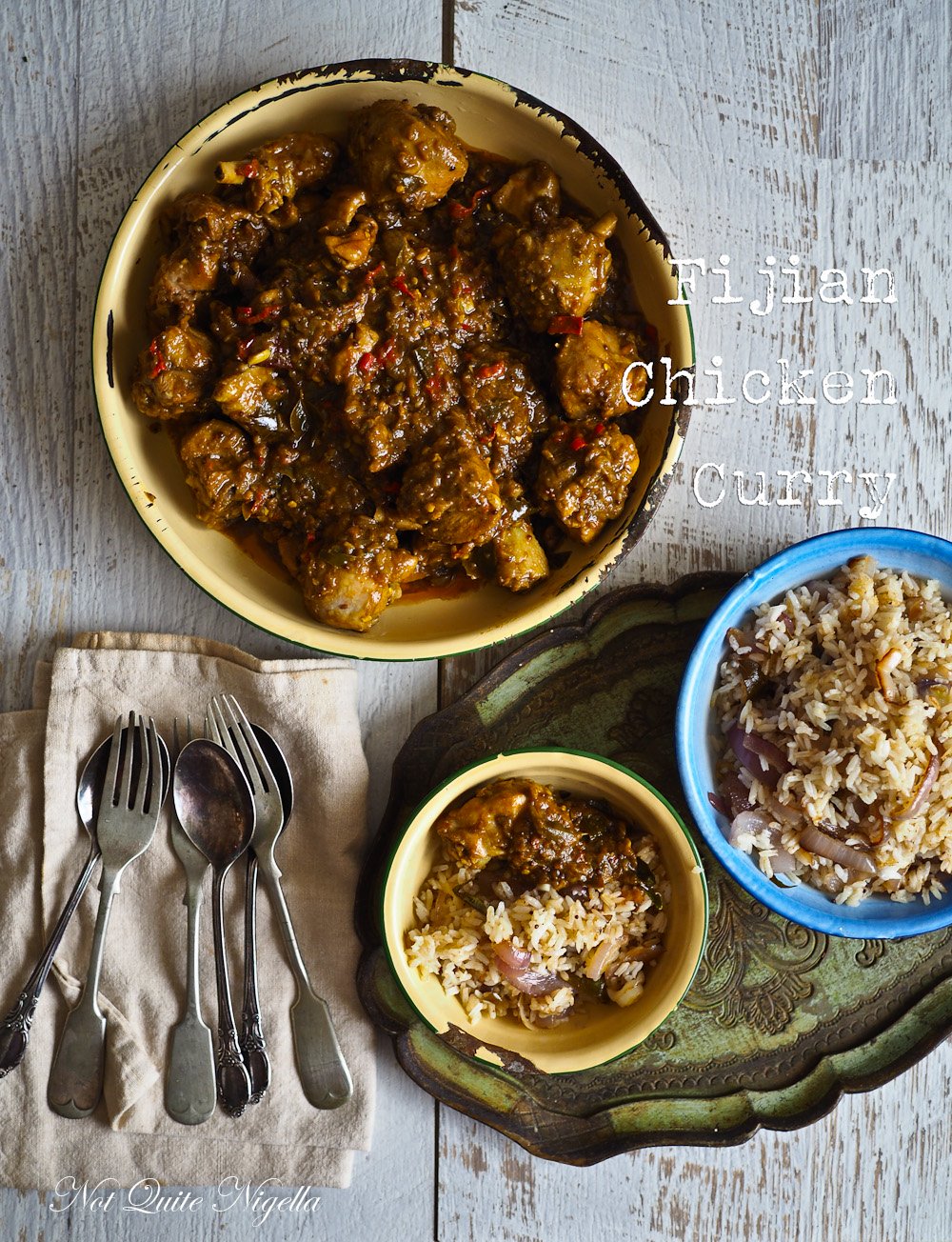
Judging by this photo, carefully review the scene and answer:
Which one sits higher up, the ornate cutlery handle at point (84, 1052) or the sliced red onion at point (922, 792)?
the sliced red onion at point (922, 792)

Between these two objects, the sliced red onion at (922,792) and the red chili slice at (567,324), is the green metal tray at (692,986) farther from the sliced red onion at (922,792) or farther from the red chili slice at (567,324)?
the red chili slice at (567,324)

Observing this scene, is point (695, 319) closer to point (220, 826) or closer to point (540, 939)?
point (540, 939)

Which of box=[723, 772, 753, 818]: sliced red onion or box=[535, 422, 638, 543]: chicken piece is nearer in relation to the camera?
box=[535, 422, 638, 543]: chicken piece

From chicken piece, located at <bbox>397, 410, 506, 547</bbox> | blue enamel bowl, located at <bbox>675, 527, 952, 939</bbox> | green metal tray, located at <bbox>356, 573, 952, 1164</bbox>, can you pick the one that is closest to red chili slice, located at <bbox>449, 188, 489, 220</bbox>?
chicken piece, located at <bbox>397, 410, 506, 547</bbox>

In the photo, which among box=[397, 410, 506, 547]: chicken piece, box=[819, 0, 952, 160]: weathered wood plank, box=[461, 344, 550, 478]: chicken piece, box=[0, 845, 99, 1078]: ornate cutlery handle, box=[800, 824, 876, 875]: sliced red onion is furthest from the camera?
box=[819, 0, 952, 160]: weathered wood plank

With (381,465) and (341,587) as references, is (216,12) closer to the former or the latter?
(381,465)

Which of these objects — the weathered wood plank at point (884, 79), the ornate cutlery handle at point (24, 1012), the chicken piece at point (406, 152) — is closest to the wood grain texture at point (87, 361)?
the ornate cutlery handle at point (24, 1012)

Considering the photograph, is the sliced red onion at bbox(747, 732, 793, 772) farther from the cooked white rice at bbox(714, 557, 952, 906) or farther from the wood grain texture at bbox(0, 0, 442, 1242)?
the wood grain texture at bbox(0, 0, 442, 1242)
